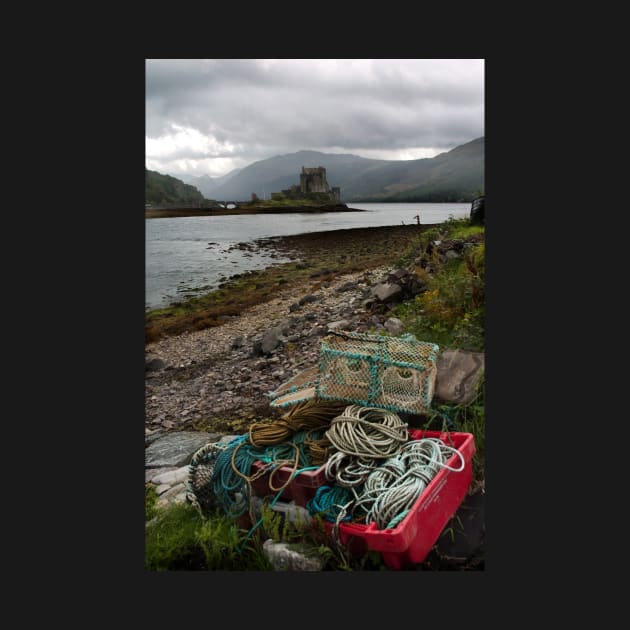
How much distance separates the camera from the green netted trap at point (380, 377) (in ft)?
14.8

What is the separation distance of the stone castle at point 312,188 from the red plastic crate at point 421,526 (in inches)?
105

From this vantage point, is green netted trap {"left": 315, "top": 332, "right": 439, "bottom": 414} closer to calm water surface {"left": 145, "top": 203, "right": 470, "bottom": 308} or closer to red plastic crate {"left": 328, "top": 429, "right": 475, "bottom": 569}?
red plastic crate {"left": 328, "top": 429, "right": 475, "bottom": 569}

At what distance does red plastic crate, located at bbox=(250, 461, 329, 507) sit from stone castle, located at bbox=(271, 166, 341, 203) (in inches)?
109

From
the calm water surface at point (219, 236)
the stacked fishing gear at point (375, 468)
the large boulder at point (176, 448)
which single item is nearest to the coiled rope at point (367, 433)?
the stacked fishing gear at point (375, 468)

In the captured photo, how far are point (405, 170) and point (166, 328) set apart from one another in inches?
105

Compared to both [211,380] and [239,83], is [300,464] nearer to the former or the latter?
[211,380]

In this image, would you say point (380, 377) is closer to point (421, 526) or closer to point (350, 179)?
point (421, 526)

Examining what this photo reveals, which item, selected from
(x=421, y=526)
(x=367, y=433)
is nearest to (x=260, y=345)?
(x=367, y=433)

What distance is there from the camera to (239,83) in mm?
5148

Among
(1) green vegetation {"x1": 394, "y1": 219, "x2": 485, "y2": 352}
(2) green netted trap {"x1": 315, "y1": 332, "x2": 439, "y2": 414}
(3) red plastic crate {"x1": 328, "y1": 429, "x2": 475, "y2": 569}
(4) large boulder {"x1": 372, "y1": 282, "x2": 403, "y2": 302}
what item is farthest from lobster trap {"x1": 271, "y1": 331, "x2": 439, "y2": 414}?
(4) large boulder {"x1": 372, "y1": 282, "x2": 403, "y2": 302}

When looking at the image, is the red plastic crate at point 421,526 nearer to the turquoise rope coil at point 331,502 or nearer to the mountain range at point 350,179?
the turquoise rope coil at point 331,502

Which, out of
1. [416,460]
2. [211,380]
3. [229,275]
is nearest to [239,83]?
[229,275]

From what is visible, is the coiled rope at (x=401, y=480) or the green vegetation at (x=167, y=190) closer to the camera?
the coiled rope at (x=401, y=480)

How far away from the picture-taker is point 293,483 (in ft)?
14.1
